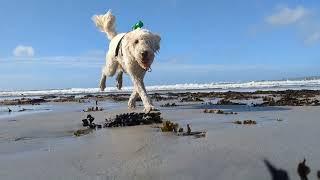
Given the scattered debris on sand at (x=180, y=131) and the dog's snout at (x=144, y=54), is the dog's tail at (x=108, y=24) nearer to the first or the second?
the dog's snout at (x=144, y=54)

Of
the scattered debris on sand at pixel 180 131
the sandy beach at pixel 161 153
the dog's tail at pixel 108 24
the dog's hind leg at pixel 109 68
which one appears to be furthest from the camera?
the dog's tail at pixel 108 24

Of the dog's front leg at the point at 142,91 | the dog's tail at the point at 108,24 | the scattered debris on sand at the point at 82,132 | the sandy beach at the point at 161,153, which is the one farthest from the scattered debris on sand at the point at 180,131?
the dog's tail at the point at 108,24

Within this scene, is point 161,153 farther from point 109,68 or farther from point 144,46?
point 109,68

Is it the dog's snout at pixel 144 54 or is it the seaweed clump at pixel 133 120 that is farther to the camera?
the dog's snout at pixel 144 54

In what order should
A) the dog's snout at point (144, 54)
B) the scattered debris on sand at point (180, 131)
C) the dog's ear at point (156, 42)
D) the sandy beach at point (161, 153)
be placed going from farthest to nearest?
the dog's ear at point (156, 42)
the dog's snout at point (144, 54)
the scattered debris on sand at point (180, 131)
the sandy beach at point (161, 153)

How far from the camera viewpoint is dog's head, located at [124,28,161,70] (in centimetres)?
856

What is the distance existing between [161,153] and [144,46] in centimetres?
451

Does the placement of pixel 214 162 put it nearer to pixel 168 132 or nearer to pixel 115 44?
pixel 168 132

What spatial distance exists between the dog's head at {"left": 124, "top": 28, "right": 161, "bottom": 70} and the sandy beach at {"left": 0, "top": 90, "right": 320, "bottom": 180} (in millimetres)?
2443

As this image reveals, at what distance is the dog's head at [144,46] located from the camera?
8.56m

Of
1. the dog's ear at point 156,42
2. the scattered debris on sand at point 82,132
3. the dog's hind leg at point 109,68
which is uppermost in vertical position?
the dog's ear at point 156,42

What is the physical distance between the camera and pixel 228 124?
21.8 feet

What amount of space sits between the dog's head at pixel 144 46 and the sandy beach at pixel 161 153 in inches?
96.2

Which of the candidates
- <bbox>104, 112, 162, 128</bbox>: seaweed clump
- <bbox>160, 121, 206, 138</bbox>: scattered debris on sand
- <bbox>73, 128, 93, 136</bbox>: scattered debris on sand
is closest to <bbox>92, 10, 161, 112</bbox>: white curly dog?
<bbox>104, 112, 162, 128</bbox>: seaweed clump
